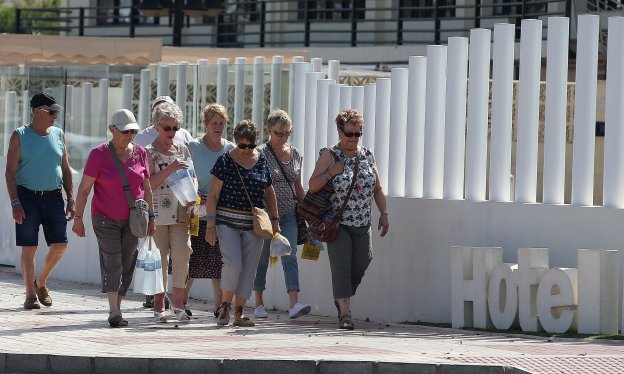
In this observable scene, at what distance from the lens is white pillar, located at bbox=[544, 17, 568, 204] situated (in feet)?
39.9

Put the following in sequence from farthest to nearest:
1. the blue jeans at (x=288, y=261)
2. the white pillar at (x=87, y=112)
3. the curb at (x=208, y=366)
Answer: the white pillar at (x=87, y=112) → the blue jeans at (x=288, y=261) → the curb at (x=208, y=366)

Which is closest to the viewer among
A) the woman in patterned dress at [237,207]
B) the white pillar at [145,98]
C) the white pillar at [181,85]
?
the woman in patterned dress at [237,207]

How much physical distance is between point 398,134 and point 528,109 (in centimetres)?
149

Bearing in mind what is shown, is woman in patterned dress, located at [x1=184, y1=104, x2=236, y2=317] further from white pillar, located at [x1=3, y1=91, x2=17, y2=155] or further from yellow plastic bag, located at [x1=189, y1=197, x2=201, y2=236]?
white pillar, located at [x1=3, y1=91, x2=17, y2=155]

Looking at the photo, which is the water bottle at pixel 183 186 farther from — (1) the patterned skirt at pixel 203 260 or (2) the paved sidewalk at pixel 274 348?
(2) the paved sidewalk at pixel 274 348

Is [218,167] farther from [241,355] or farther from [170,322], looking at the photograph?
[241,355]

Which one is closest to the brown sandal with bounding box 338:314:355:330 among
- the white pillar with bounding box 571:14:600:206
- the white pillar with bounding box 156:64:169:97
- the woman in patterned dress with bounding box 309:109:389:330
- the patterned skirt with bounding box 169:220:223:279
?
the woman in patterned dress with bounding box 309:109:389:330

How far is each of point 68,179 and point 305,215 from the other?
103 inches

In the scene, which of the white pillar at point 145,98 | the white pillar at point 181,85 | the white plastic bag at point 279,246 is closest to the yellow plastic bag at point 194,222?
the white plastic bag at point 279,246

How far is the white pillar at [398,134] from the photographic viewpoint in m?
13.4

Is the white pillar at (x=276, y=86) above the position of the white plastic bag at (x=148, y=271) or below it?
above

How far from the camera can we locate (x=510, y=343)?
10.9 m

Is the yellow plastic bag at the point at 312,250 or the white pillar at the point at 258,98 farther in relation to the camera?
the white pillar at the point at 258,98

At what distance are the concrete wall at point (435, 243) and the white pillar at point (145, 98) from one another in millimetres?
3198
